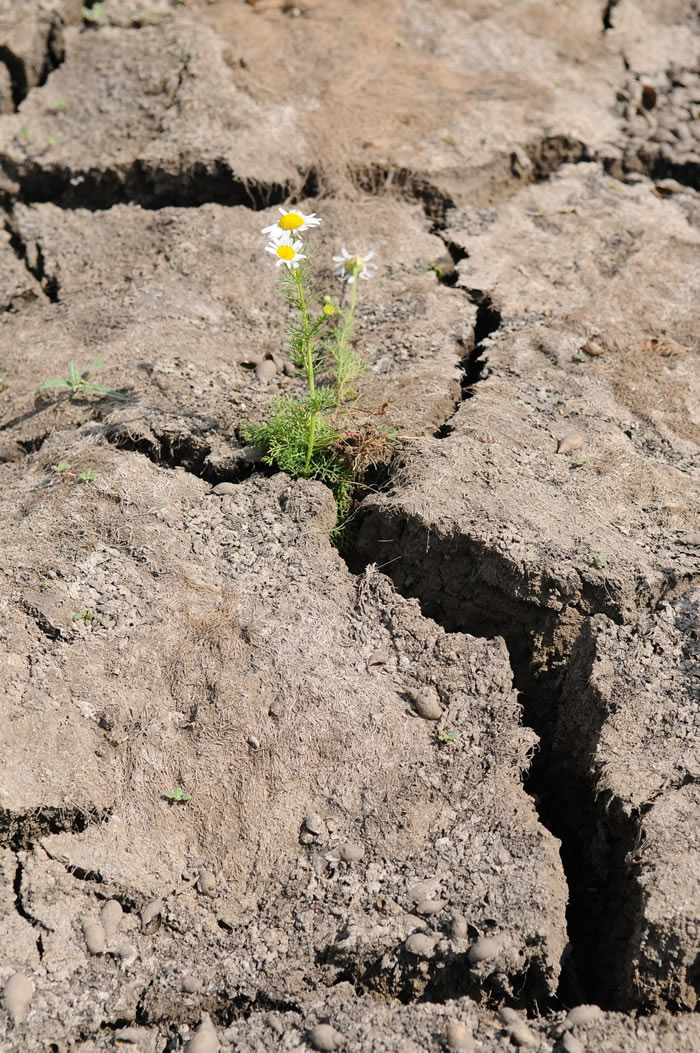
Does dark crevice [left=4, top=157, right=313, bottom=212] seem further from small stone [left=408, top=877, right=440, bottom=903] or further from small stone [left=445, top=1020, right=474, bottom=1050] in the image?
small stone [left=445, top=1020, right=474, bottom=1050]

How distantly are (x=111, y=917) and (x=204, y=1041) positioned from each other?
37 centimetres

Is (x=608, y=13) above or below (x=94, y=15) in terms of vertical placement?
above

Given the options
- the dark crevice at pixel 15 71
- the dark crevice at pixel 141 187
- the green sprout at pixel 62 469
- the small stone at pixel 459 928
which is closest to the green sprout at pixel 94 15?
the dark crevice at pixel 15 71

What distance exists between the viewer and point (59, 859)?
2428mm

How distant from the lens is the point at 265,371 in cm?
355

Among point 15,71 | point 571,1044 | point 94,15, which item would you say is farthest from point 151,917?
point 94,15

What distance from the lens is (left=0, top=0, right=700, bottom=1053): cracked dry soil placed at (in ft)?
7.52

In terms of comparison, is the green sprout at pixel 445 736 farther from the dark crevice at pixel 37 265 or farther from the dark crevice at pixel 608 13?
the dark crevice at pixel 608 13

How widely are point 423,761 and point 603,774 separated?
47 cm

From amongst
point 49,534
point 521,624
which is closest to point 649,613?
point 521,624

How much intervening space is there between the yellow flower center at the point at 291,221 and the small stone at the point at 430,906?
78.1 inches

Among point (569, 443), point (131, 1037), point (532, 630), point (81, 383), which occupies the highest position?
point (569, 443)

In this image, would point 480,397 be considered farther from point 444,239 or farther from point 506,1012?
point 506,1012

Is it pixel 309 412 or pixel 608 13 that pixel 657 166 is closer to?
pixel 608 13
